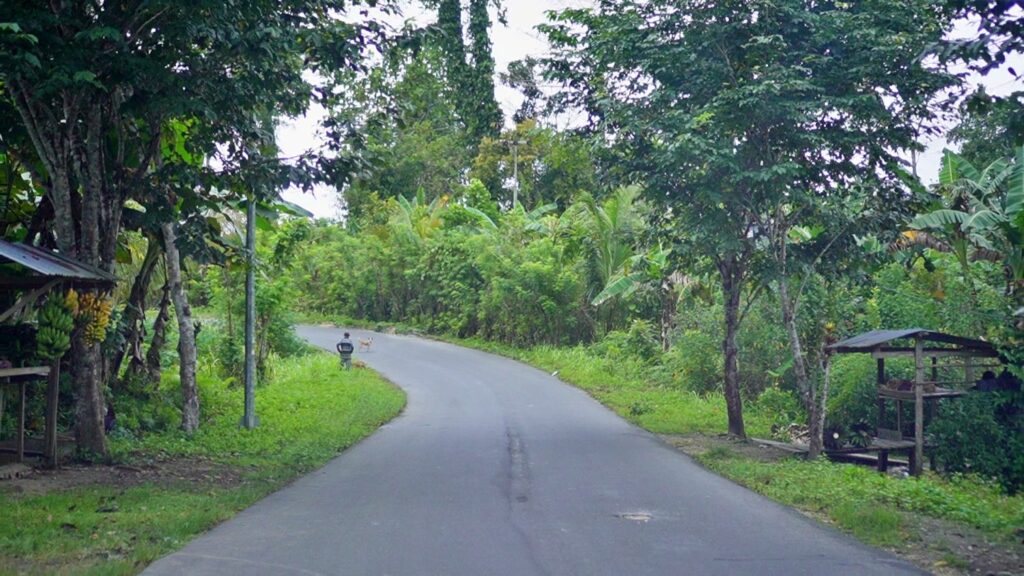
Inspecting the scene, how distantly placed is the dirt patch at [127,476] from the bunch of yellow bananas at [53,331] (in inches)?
57.6

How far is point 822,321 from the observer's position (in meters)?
22.4

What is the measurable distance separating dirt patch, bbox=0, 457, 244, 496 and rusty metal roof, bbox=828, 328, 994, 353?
30.2 feet

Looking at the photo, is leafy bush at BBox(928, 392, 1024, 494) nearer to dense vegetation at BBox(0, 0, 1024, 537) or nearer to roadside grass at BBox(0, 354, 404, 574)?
dense vegetation at BBox(0, 0, 1024, 537)

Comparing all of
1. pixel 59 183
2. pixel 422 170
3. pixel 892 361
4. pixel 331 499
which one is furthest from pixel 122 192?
pixel 422 170

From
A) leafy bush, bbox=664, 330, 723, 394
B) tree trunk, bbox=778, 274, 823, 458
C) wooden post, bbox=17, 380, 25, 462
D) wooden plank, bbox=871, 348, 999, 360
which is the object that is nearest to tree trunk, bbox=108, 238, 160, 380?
wooden post, bbox=17, 380, 25, 462

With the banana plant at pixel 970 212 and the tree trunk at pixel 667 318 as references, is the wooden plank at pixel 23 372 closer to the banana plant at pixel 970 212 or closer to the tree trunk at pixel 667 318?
the banana plant at pixel 970 212

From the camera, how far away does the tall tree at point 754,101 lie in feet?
48.6

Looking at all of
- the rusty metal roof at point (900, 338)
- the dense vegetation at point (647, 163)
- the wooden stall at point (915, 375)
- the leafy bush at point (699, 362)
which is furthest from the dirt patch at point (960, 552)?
the leafy bush at point (699, 362)

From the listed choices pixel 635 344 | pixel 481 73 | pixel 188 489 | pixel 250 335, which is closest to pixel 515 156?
pixel 481 73

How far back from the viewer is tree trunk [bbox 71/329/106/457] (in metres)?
13.4

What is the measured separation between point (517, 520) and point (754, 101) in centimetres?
732

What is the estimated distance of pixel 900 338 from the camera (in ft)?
50.4

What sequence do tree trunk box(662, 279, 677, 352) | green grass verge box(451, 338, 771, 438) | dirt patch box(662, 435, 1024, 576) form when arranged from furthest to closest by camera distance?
tree trunk box(662, 279, 677, 352)
green grass verge box(451, 338, 771, 438)
dirt patch box(662, 435, 1024, 576)

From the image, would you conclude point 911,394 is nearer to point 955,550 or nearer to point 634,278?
point 955,550
